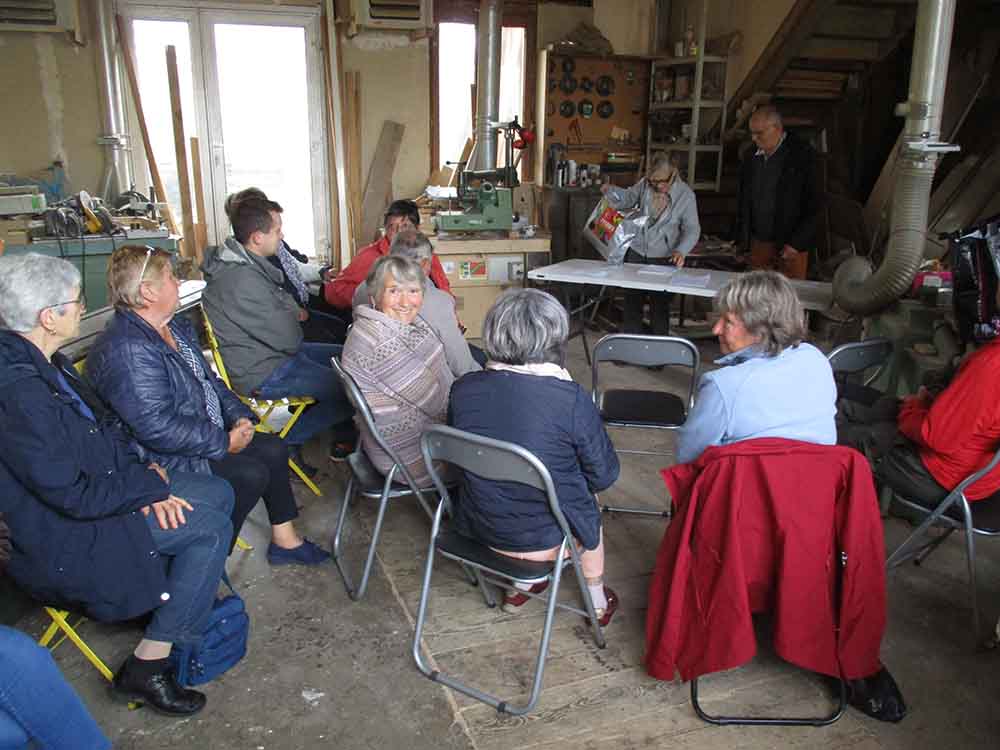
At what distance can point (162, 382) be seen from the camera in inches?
89.1

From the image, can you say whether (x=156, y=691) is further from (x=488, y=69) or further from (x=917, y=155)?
(x=488, y=69)

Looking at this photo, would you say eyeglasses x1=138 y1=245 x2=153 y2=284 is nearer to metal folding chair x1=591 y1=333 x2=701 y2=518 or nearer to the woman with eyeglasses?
metal folding chair x1=591 y1=333 x2=701 y2=518

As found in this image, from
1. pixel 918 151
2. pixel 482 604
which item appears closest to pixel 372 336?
pixel 482 604

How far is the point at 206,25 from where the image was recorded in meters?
6.54

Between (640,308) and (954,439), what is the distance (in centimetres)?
300

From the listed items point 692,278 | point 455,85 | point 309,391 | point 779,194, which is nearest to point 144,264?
point 309,391

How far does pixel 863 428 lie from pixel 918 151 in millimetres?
1449

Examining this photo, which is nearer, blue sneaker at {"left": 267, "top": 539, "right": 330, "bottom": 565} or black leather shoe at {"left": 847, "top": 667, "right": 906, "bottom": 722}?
black leather shoe at {"left": 847, "top": 667, "right": 906, "bottom": 722}

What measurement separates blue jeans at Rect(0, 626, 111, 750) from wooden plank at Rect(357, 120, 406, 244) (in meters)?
5.86

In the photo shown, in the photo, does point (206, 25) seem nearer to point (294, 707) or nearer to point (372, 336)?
point (372, 336)

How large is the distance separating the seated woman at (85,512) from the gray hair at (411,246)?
1616 millimetres

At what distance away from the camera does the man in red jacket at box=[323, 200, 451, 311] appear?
13.0ft

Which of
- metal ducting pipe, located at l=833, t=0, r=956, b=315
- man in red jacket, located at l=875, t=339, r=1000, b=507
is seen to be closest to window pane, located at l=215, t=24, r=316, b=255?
metal ducting pipe, located at l=833, t=0, r=956, b=315

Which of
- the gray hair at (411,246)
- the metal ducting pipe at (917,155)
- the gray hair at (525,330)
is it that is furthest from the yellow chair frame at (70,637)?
the metal ducting pipe at (917,155)
